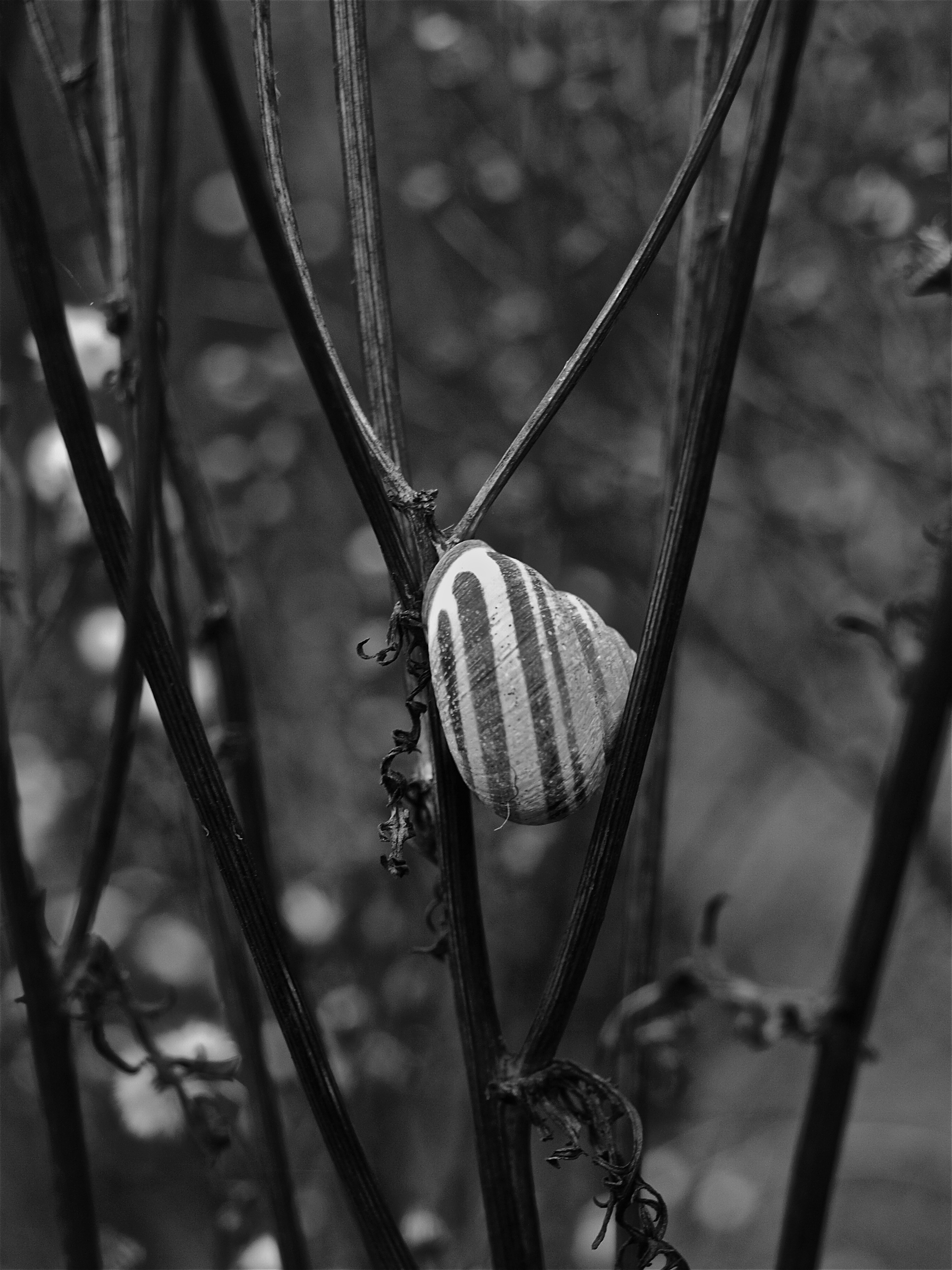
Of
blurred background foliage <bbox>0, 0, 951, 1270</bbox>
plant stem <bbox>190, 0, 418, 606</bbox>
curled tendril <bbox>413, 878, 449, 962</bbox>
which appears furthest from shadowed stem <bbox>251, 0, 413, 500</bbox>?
blurred background foliage <bbox>0, 0, 951, 1270</bbox>

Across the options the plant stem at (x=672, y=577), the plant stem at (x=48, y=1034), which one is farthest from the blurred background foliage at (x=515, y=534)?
the plant stem at (x=672, y=577)

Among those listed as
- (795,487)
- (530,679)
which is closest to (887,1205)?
(795,487)

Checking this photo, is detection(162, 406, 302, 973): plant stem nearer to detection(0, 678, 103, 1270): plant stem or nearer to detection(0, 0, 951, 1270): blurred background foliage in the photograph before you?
detection(0, 678, 103, 1270): plant stem

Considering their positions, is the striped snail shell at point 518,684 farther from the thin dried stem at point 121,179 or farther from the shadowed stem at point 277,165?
the thin dried stem at point 121,179

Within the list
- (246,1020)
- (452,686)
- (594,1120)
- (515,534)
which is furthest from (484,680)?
(515,534)

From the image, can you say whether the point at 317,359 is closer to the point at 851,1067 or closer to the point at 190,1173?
the point at 851,1067

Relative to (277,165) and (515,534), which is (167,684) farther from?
(515,534)

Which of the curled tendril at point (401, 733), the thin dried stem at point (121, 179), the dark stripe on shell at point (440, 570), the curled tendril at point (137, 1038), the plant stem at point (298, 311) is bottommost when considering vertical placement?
the curled tendril at point (137, 1038)
